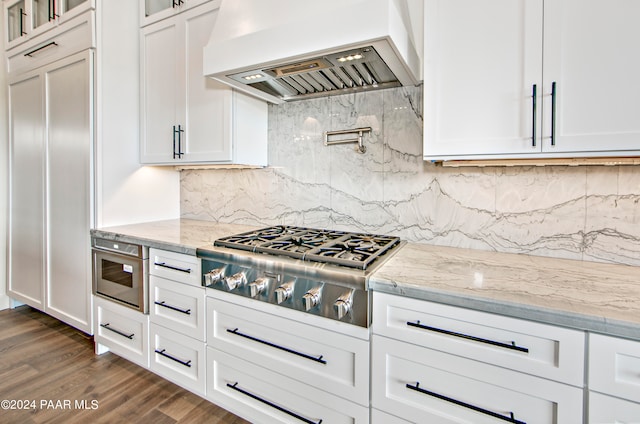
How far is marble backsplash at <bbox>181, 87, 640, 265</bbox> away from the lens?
1.37 metres

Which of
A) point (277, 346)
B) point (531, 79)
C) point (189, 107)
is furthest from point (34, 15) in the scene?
point (531, 79)

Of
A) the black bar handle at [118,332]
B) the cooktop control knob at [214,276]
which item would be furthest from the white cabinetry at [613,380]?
the black bar handle at [118,332]

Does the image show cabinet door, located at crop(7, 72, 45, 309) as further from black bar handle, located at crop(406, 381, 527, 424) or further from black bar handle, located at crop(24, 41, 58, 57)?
black bar handle, located at crop(406, 381, 527, 424)

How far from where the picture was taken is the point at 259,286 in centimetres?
137

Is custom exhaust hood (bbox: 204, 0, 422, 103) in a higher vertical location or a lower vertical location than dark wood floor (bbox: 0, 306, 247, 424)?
higher

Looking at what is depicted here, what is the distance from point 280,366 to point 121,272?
129cm

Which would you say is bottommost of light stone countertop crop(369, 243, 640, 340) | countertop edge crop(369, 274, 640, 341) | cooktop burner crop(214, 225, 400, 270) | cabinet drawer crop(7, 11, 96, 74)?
countertop edge crop(369, 274, 640, 341)

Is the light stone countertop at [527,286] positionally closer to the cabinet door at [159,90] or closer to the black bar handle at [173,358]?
the black bar handle at [173,358]

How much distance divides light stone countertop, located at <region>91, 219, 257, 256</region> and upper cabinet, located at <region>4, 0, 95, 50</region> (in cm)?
152

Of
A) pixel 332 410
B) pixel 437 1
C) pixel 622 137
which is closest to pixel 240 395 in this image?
Answer: pixel 332 410

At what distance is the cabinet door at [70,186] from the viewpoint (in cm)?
216

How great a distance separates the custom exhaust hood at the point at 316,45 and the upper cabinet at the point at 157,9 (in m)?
0.64

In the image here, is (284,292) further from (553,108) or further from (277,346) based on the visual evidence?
(553,108)

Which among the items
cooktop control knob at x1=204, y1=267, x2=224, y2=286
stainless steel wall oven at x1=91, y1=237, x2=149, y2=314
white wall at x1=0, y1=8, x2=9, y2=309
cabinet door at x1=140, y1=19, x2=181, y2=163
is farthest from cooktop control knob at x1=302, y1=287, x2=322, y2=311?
white wall at x1=0, y1=8, x2=9, y2=309
